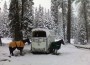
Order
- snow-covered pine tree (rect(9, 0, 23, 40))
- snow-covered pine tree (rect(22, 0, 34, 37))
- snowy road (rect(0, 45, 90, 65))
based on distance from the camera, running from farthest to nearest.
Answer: snow-covered pine tree (rect(22, 0, 34, 37)), snow-covered pine tree (rect(9, 0, 23, 40)), snowy road (rect(0, 45, 90, 65))

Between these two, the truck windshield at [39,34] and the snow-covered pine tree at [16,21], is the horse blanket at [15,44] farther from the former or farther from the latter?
the snow-covered pine tree at [16,21]

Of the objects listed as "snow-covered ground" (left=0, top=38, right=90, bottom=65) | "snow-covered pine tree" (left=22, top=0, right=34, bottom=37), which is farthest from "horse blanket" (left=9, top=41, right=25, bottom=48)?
"snow-covered pine tree" (left=22, top=0, right=34, bottom=37)

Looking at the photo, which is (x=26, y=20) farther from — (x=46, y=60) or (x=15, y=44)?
(x=46, y=60)

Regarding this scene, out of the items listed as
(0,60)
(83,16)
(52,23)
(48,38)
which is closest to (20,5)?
Result: (48,38)

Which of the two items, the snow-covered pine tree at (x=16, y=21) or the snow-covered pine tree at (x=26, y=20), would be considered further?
the snow-covered pine tree at (x=26, y=20)

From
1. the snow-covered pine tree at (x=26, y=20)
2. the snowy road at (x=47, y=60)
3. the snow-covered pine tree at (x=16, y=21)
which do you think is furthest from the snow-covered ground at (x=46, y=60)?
the snow-covered pine tree at (x=26, y=20)

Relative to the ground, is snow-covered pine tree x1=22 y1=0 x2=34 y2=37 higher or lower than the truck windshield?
higher

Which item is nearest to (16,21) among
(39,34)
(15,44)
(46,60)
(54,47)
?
(39,34)

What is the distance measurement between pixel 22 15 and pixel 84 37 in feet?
104

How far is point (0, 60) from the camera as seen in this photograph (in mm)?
16875

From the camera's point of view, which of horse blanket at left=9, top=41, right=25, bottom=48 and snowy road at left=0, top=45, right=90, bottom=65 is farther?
horse blanket at left=9, top=41, right=25, bottom=48

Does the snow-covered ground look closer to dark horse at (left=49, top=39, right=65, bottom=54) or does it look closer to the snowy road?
the snowy road

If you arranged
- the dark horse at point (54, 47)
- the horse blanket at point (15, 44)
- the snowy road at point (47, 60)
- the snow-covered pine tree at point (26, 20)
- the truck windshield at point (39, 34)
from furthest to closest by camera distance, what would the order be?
1. the snow-covered pine tree at point (26, 20)
2. the truck windshield at point (39, 34)
3. the dark horse at point (54, 47)
4. the horse blanket at point (15, 44)
5. the snowy road at point (47, 60)

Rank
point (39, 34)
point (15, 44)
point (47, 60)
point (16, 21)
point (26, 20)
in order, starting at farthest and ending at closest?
point (26, 20), point (16, 21), point (39, 34), point (15, 44), point (47, 60)
